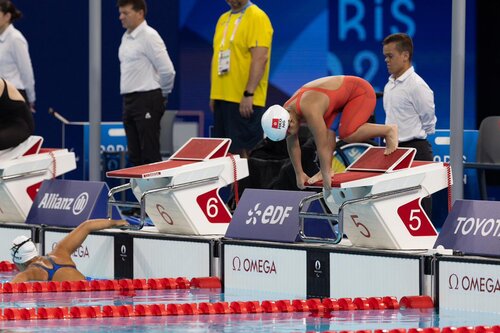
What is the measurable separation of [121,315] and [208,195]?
2.09m

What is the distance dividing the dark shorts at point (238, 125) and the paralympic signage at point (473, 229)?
2.39m

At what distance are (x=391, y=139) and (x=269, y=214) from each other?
970 mm

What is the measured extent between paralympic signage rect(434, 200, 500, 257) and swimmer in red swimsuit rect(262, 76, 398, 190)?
669 mm

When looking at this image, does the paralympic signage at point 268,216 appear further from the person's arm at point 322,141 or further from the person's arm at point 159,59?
the person's arm at point 159,59

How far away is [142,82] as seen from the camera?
10117 mm

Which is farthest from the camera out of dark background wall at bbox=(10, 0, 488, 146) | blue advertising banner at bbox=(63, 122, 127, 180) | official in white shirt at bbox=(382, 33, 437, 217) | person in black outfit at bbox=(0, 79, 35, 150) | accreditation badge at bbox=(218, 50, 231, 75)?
blue advertising banner at bbox=(63, 122, 127, 180)

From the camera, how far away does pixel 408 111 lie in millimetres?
8422

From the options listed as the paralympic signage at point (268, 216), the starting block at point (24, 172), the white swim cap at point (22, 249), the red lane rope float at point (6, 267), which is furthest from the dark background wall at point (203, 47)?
the white swim cap at point (22, 249)

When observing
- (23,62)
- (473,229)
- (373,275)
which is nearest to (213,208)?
(373,275)

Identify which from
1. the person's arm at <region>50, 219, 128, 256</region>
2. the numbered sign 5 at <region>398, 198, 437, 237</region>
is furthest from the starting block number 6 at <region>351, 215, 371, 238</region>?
the person's arm at <region>50, 219, 128, 256</region>

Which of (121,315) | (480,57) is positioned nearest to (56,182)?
(121,315)

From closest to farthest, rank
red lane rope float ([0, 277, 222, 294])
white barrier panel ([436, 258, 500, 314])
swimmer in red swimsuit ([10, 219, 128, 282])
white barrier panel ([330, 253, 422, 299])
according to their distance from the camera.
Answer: white barrier panel ([436, 258, 500, 314])
white barrier panel ([330, 253, 422, 299])
swimmer in red swimsuit ([10, 219, 128, 282])
red lane rope float ([0, 277, 222, 294])

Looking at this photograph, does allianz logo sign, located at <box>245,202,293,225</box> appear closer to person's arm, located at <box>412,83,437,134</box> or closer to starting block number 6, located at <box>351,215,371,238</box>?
starting block number 6, located at <box>351,215,371,238</box>

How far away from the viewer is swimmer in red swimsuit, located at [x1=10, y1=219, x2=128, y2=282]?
796 cm
